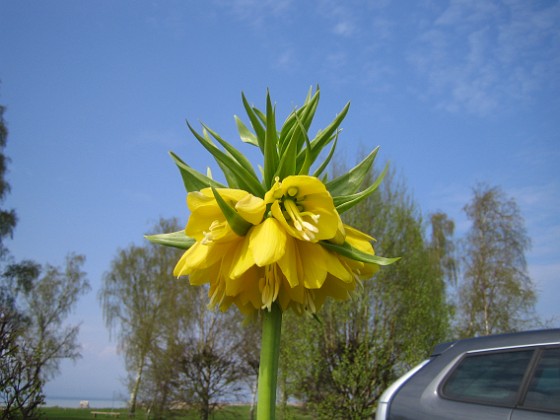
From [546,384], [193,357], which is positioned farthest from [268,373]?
[193,357]

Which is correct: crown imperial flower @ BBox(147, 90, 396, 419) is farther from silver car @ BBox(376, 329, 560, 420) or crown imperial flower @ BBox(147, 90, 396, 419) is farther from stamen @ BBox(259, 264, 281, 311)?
silver car @ BBox(376, 329, 560, 420)

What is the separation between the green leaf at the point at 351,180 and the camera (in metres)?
0.78

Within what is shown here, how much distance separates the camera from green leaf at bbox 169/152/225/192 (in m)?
0.82

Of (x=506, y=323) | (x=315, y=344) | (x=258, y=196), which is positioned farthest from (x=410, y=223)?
(x=258, y=196)

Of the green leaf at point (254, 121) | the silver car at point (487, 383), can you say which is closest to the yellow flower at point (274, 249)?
the green leaf at point (254, 121)

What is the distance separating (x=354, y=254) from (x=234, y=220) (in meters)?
0.18

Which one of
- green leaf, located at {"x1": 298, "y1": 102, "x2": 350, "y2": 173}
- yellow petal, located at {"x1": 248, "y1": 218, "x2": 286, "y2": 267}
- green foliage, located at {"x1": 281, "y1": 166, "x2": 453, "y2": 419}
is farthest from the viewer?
green foliage, located at {"x1": 281, "y1": 166, "x2": 453, "y2": 419}

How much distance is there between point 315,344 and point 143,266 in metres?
17.1

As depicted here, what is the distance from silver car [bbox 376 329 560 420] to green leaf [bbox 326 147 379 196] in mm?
2259

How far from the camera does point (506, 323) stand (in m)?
20.2

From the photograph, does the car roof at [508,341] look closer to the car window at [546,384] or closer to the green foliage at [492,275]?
the car window at [546,384]

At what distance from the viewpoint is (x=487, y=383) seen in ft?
9.18

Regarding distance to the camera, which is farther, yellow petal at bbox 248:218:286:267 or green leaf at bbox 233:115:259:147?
green leaf at bbox 233:115:259:147

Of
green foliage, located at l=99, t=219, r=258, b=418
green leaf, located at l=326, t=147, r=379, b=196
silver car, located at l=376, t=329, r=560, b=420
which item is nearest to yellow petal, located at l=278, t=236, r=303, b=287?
green leaf, located at l=326, t=147, r=379, b=196
